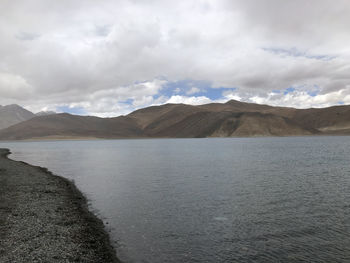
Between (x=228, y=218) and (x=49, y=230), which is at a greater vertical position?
(x=49, y=230)

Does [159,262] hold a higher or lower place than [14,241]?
lower

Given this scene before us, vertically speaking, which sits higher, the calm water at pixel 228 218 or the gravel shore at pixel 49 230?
the gravel shore at pixel 49 230

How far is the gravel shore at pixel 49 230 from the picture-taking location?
40.5 feet

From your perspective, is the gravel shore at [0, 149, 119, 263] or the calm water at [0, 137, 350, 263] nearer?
the gravel shore at [0, 149, 119, 263]

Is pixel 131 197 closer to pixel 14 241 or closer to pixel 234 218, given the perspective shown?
pixel 234 218

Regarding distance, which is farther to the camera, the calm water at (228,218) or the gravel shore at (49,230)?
the calm water at (228,218)

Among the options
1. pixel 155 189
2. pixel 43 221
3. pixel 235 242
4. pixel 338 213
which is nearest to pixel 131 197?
pixel 155 189

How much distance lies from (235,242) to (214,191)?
1232cm

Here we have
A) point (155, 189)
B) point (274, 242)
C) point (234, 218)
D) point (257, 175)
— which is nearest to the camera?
point (274, 242)

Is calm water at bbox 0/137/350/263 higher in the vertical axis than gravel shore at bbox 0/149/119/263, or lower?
lower

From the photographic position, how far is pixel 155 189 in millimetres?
29625

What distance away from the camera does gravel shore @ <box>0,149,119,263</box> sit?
12.4 meters

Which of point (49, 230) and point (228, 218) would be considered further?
point (228, 218)

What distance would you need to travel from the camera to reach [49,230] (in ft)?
50.6
